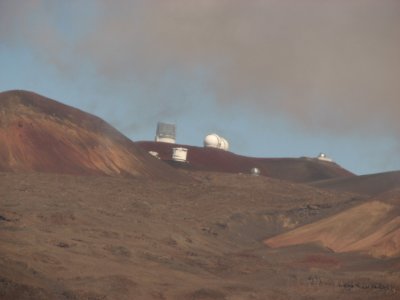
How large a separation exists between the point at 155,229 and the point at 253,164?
69.2 meters

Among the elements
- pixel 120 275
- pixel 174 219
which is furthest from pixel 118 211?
pixel 120 275

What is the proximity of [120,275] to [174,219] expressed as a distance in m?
25.0

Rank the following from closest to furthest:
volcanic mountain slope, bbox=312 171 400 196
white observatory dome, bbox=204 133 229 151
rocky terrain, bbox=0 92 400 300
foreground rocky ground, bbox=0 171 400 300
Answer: foreground rocky ground, bbox=0 171 400 300
rocky terrain, bbox=0 92 400 300
volcanic mountain slope, bbox=312 171 400 196
white observatory dome, bbox=204 133 229 151

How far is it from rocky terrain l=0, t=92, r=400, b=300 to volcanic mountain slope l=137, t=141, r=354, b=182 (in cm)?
1516

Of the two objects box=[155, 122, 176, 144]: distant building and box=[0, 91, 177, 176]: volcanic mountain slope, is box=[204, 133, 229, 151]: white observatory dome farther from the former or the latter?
box=[0, 91, 177, 176]: volcanic mountain slope

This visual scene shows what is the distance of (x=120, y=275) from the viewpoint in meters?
30.2

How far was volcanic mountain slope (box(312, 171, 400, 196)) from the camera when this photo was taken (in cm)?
9650

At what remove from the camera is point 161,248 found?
4128cm

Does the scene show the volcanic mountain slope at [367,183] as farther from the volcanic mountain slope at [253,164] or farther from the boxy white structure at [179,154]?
the boxy white structure at [179,154]

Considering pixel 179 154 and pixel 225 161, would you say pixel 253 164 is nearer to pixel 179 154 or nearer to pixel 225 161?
pixel 225 161

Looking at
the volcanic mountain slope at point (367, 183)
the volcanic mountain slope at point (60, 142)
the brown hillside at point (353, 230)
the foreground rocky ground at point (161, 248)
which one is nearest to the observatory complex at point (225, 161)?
the volcanic mountain slope at point (367, 183)

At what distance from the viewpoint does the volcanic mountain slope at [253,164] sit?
106750 millimetres

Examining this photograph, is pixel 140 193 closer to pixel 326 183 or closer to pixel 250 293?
pixel 250 293

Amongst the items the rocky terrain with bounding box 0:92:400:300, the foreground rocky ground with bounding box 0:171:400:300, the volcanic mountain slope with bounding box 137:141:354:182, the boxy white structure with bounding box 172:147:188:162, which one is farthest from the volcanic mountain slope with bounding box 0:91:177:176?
the volcanic mountain slope with bounding box 137:141:354:182
